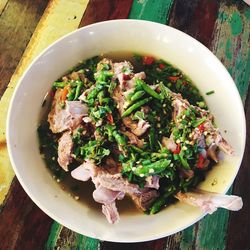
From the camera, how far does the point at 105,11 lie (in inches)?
91.4

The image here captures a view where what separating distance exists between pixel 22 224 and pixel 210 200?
85 cm

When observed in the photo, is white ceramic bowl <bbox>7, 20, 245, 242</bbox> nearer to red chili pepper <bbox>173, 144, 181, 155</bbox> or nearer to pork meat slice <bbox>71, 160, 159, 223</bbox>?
pork meat slice <bbox>71, 160, 159, 223</bbox>

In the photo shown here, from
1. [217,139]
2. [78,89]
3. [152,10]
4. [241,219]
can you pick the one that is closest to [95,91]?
[78,89]

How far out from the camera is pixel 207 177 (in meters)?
1.83

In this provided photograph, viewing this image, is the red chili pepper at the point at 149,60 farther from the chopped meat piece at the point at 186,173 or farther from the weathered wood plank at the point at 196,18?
the chopped meat piece at the point at 186,173

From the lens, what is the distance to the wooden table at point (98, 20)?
1935mm

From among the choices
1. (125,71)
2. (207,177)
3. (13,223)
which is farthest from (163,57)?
(13,223)

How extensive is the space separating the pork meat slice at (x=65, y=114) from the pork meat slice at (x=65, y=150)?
0.04m

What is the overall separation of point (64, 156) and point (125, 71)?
17.5 inches

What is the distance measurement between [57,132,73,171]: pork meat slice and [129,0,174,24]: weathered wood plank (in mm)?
839

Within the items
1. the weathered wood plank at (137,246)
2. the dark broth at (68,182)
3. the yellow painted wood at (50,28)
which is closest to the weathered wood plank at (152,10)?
the yellow painted wood at (50,28)

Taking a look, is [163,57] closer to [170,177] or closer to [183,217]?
[170,177]

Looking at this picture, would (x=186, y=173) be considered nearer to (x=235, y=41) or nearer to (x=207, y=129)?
(x=207, y=129)

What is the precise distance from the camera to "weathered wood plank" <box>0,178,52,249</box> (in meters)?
1.91
